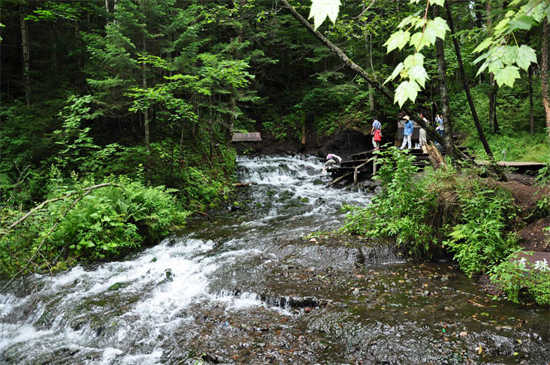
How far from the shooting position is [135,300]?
19.9ft

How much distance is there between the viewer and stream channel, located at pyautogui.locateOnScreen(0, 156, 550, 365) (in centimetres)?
421

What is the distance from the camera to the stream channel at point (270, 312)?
4211 mm

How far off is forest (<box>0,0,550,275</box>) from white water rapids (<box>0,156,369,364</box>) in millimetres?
909

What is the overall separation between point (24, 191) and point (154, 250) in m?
4.83

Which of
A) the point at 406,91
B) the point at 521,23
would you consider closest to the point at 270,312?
the point at 406,91

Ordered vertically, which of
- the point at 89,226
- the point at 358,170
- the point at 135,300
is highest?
the point at 358,170

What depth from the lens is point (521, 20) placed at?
1.85 meters

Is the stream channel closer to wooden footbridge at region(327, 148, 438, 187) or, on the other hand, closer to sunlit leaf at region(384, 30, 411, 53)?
sunlit leaf at region(384, 30, 411, 53)

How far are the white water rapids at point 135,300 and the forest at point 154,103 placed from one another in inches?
35.8

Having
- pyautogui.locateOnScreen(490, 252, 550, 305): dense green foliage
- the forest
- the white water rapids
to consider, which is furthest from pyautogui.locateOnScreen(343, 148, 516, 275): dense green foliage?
the white water rapids

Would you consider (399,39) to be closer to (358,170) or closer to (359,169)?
(358,170)

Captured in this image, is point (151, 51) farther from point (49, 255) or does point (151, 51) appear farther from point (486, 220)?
point (486, 220)

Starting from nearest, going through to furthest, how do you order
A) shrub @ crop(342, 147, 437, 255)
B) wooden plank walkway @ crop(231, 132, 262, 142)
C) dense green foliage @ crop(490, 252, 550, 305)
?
dense green foliage @ crop(490, 252, 550, 305)
shrub @ crop(342, 147, 437, 255)
wooden plank walkway @ crop(231, 132, 262, 142)

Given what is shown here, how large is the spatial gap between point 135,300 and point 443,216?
6560 millimetres
